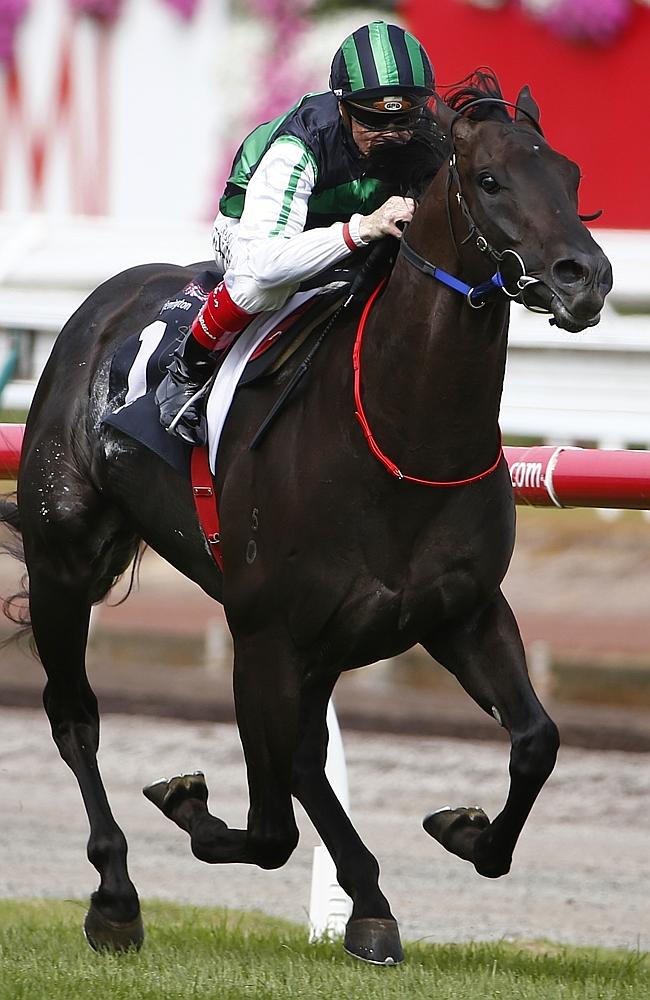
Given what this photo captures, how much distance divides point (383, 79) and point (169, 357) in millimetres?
1031

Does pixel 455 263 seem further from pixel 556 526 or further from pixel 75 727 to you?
pixel 556 526

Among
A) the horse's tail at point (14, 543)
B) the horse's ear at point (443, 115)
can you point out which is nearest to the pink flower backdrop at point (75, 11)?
the horse's tail at point (14, 543)

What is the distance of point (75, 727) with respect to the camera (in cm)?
494

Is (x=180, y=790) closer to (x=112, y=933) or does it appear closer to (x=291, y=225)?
(x=112, y=933)

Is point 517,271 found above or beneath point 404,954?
above

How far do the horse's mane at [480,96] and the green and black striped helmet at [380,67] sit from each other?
3.2 inches

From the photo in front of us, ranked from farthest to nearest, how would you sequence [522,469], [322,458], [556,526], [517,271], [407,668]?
[556,526]
[407,668]
[522,469]
[322,458]
[517,271]

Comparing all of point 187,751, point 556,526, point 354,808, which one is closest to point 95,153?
point 556,526

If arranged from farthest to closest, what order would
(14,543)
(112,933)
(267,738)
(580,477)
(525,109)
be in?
(14,543) < (580,477) < (112,933) < (267,738) < (525,109)

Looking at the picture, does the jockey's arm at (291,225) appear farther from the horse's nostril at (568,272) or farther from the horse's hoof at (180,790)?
the horse's hoof at (180,790)

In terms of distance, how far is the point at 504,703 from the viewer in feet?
13.1

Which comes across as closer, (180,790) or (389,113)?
(389,113)

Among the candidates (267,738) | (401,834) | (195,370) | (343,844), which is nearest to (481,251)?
(195,370)

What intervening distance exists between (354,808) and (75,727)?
175 cm
